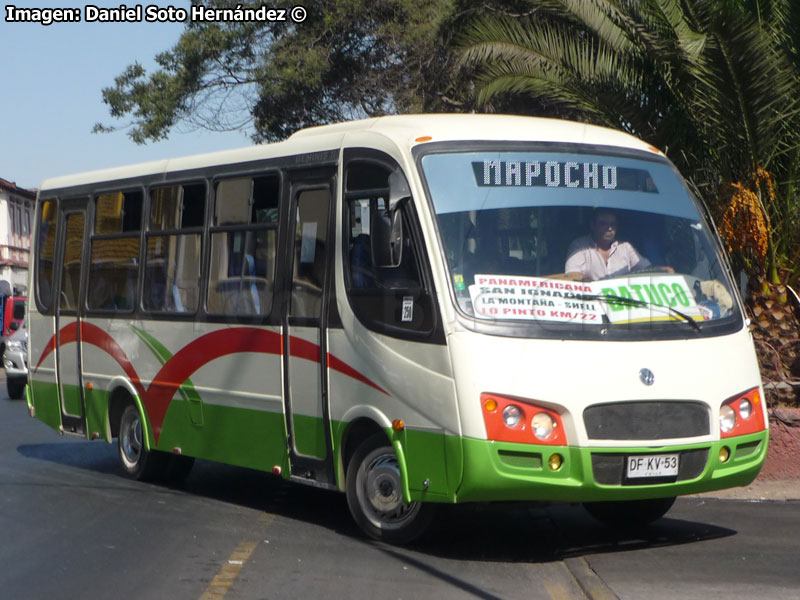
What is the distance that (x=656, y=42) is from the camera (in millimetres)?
11867

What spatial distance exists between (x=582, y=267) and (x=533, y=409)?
100cm

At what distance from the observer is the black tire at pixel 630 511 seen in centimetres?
873

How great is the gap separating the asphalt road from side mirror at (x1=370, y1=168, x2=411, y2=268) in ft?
5.70

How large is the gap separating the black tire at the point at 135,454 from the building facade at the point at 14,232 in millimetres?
50846

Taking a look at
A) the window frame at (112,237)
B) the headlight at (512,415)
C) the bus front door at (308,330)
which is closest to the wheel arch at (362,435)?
the bus front door at (308,330)

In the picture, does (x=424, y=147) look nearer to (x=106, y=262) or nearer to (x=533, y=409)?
(x=533, y=409)

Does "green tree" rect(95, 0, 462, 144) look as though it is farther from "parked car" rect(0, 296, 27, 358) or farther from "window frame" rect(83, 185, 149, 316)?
"window frame" rect(83, 185, 149, 316)

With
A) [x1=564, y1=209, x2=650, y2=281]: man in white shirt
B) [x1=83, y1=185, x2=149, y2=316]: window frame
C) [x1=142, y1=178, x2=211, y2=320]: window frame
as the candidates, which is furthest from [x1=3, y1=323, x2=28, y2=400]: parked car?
[x1=564, y1=209, x2=650, y2=281]: man in white shirt

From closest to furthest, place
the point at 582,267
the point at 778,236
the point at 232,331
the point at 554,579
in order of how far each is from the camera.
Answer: the point at 554,579
the point at 582,267
the point at 232,331
the point at 778,236

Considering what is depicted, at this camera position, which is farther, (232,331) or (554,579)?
(232,331)

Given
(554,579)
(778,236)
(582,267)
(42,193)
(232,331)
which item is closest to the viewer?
(554,579)

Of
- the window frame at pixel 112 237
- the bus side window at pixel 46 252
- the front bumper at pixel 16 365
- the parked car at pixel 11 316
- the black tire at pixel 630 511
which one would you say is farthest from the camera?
the parked car at pixel 11 316

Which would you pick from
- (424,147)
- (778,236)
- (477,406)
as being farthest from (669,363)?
(778,236)

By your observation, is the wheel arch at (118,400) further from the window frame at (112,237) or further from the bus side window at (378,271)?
the bus side window at (378,271)
